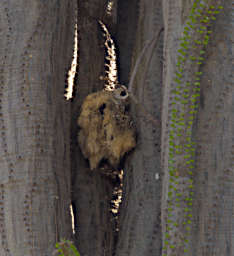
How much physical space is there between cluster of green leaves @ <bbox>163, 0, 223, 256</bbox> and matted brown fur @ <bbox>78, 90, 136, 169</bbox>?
0.85 ft

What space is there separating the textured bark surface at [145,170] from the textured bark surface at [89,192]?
77 millimetres

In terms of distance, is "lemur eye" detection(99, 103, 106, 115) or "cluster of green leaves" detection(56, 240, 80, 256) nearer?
"cluster of green leaves" detection(56, 240, 80, 256)

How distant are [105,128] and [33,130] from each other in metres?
0.31

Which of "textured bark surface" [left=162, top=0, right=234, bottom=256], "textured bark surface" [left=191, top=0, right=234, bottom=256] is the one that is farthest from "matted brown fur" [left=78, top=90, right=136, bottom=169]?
"textured bark surface" [left=191, top=0, right=234, bottom=256]

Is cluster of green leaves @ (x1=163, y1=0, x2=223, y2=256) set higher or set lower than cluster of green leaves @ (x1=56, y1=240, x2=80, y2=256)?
higher

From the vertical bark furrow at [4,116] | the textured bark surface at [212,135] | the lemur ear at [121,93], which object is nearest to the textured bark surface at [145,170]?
the lemur ear at [121,93]

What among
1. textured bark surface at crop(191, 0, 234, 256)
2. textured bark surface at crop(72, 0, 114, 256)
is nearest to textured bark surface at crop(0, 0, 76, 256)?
textured bark surface at crop(72, 0, 114, 256)

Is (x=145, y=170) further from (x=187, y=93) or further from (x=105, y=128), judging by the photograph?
(x=187, y=93)

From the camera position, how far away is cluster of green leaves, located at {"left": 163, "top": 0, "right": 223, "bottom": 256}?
2.02 m

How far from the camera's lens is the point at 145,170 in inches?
88.7

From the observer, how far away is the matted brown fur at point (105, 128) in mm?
2244

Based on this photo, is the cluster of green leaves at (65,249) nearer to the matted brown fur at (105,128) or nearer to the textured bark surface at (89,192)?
the textured bark surface at (89,192)

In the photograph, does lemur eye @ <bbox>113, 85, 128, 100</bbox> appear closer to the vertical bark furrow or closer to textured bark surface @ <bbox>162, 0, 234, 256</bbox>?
textured bark surface @ <bbox>162, 0, 234, 256</bbox>

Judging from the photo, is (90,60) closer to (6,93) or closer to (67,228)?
(6,93)
